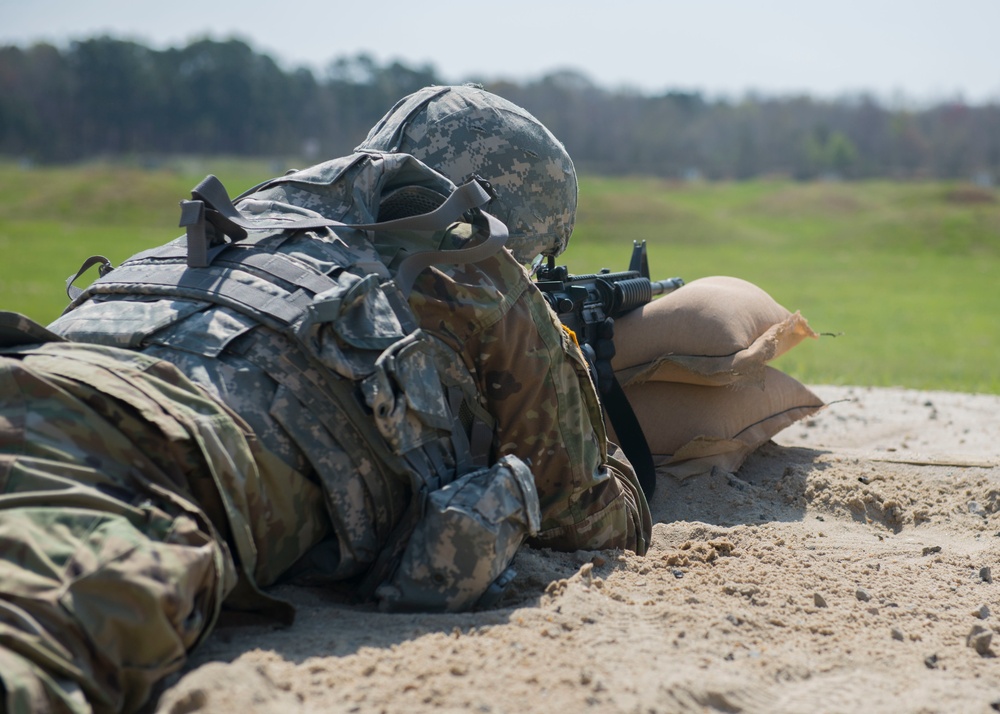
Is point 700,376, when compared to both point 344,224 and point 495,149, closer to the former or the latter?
point 495,149

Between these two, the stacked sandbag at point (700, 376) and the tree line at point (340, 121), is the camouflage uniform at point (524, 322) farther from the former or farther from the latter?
the tree line at point (340, 121)

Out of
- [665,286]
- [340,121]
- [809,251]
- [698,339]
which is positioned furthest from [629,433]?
[340,121]

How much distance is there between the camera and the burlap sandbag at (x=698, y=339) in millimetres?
4094

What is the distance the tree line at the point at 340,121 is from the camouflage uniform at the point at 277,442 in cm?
5236

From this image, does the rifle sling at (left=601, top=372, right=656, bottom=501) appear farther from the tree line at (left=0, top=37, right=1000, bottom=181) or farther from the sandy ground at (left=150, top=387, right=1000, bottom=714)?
the tree line at (left=0, top=37, right=1000, bottom=181)

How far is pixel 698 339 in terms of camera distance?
4.11 metres

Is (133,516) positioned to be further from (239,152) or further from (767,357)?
(239,152)

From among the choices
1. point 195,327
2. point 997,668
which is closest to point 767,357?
point 997,668

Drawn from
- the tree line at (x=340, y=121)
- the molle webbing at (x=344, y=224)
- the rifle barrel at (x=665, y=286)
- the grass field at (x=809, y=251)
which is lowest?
the grass field at (x=809, y=251)

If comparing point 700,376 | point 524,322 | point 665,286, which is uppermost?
point 524,322

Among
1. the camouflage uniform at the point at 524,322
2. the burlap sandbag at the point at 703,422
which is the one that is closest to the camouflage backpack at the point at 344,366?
the camouflage uniform at the point at 524,322

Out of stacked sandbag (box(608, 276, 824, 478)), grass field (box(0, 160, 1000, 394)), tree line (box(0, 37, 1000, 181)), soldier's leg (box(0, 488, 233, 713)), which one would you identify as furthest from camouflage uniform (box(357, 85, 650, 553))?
tree line (box(0, 37, 1000, 181))

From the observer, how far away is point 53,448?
1.76 meters

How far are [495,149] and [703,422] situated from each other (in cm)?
171
